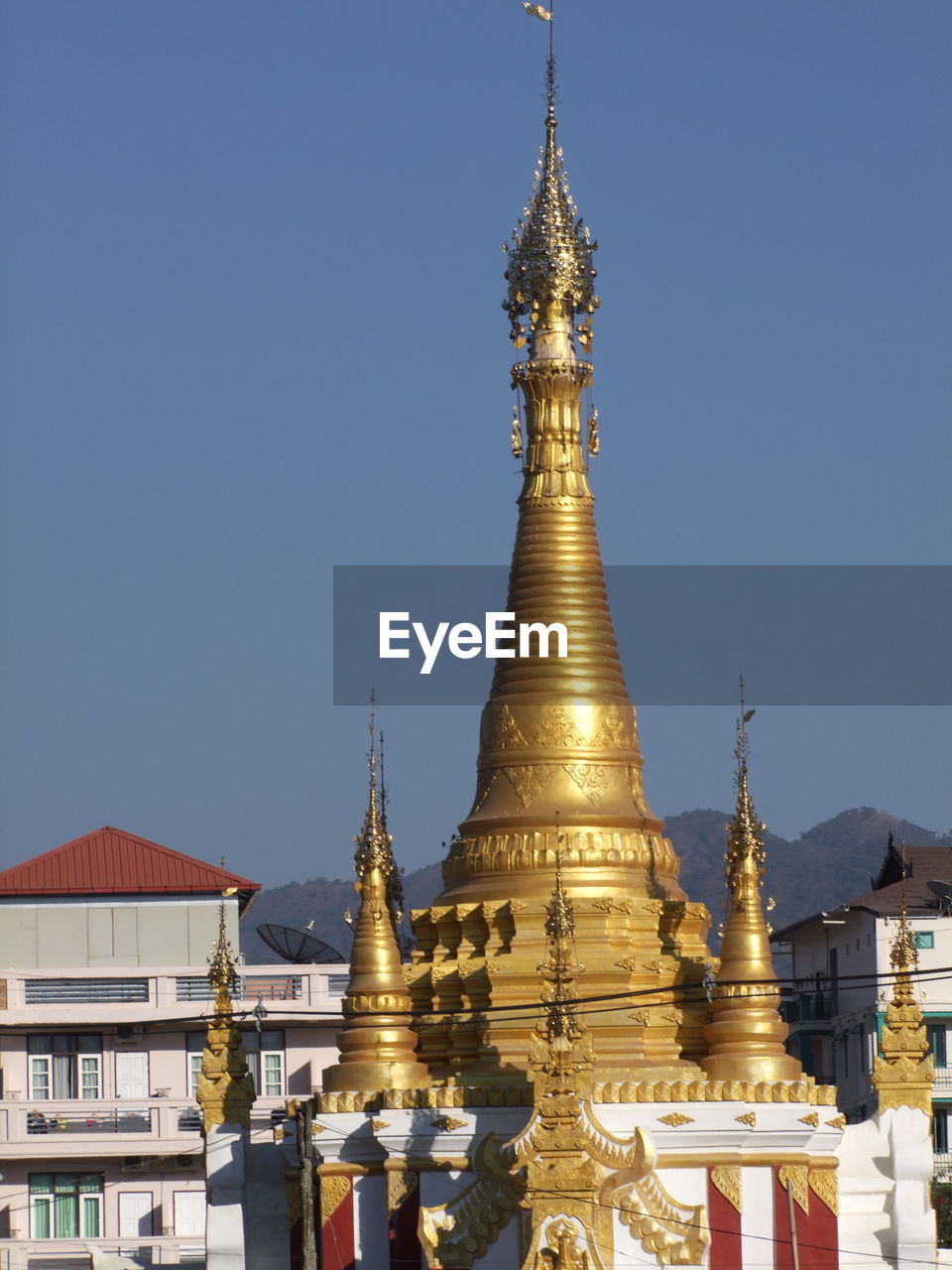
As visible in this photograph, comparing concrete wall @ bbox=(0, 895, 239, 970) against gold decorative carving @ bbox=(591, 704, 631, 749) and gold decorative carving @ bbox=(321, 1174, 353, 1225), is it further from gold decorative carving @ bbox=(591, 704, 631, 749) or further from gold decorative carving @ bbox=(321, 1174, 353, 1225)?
gold decorative carving @ bbox=(321, 1174, 353, 1225)

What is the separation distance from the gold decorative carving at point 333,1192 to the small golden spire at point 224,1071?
15.1 feet

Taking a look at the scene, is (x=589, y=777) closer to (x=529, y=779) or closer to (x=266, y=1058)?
(x=529, y=779)

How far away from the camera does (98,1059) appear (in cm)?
8262

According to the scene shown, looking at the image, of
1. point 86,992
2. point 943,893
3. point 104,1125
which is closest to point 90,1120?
point 104,1125

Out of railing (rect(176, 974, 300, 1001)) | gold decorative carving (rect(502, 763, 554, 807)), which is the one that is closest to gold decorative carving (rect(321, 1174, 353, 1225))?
gold decorative carving (rect(502, 763, 554, 807))

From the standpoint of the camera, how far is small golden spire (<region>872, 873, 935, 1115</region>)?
62812 mm

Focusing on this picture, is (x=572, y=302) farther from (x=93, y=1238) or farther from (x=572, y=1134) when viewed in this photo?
(x=93, y=1238)

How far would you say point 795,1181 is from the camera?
58.9 m

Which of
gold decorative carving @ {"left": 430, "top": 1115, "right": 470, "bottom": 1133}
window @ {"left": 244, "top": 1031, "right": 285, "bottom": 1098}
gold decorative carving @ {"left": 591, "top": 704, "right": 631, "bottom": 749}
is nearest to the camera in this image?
gold decorative carving @ {"left": 430, "top": 1115, "right": 470, "bottom": 1133}

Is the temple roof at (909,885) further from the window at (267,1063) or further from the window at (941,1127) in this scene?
the window at (267,1063)

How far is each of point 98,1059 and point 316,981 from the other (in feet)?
20.8

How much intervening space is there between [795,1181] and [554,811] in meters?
9.97

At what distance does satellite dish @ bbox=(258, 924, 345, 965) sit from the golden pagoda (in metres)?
17.1

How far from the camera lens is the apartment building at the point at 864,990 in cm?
8619
